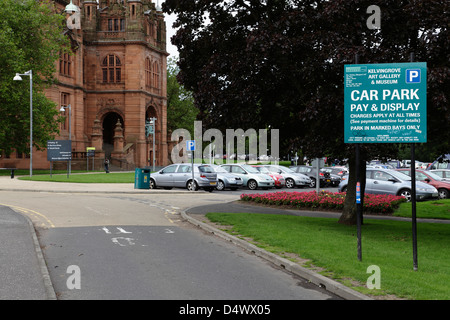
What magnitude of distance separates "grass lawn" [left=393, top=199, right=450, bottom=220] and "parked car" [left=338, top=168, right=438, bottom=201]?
6.80ft

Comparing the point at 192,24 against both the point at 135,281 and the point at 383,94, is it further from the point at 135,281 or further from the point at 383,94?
the point at 135,281

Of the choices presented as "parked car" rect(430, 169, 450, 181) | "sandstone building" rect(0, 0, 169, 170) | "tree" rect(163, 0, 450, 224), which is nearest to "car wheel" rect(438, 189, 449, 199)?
"parked car" rect(430, 169, 450, 181)

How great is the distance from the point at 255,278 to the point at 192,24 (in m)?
10.5

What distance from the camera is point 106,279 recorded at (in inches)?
310

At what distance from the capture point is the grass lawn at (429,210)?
1858 centimetres

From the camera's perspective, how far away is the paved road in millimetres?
7168

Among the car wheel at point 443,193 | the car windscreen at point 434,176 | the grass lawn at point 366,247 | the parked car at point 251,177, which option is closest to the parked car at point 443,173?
the car windscreen at point 434,176

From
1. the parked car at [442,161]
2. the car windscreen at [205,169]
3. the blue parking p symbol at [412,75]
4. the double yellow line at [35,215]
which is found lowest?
the double yellow line at [35,215]

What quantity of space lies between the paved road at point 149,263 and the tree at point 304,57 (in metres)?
3.68

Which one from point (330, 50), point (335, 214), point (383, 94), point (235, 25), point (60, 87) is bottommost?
point (335, 214)

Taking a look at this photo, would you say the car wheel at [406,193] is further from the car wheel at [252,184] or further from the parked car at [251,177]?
the car wheel at [252,184]

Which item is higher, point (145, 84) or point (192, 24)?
point (145, 84)

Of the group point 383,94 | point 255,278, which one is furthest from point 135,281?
point 383,94

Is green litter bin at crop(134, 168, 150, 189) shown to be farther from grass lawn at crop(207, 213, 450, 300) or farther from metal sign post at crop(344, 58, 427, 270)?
metal sign post at crop(344, 58, 427, 270)
